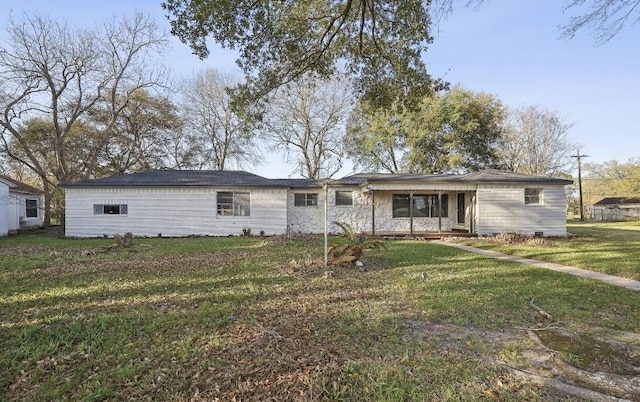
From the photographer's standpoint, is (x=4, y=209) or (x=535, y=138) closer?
(x=4, y=209)

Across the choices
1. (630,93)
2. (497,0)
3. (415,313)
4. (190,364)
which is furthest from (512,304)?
(630,93)

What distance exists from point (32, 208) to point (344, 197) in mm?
19049

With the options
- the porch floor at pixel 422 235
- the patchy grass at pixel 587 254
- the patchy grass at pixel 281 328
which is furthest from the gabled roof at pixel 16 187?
the patchy grass at pixel 587 254

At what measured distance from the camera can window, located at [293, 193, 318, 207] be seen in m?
17.2

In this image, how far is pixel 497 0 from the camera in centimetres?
585

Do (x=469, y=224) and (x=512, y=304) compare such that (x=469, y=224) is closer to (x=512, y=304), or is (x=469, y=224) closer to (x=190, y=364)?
(x=512, y=304)

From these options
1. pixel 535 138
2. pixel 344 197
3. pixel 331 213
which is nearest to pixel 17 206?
pixel 331 213

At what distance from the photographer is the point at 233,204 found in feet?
53.3

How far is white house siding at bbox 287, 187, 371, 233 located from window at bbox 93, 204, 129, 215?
7486mm

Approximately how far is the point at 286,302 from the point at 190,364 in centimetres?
208

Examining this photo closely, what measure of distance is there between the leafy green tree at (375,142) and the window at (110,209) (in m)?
18.4

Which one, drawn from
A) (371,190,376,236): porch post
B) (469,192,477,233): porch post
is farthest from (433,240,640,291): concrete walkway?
(371,190,376,236): porch post

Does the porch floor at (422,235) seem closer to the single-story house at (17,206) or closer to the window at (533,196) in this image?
the window at (533,196)

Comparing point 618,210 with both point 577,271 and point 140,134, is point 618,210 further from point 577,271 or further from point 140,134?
point 140,134
